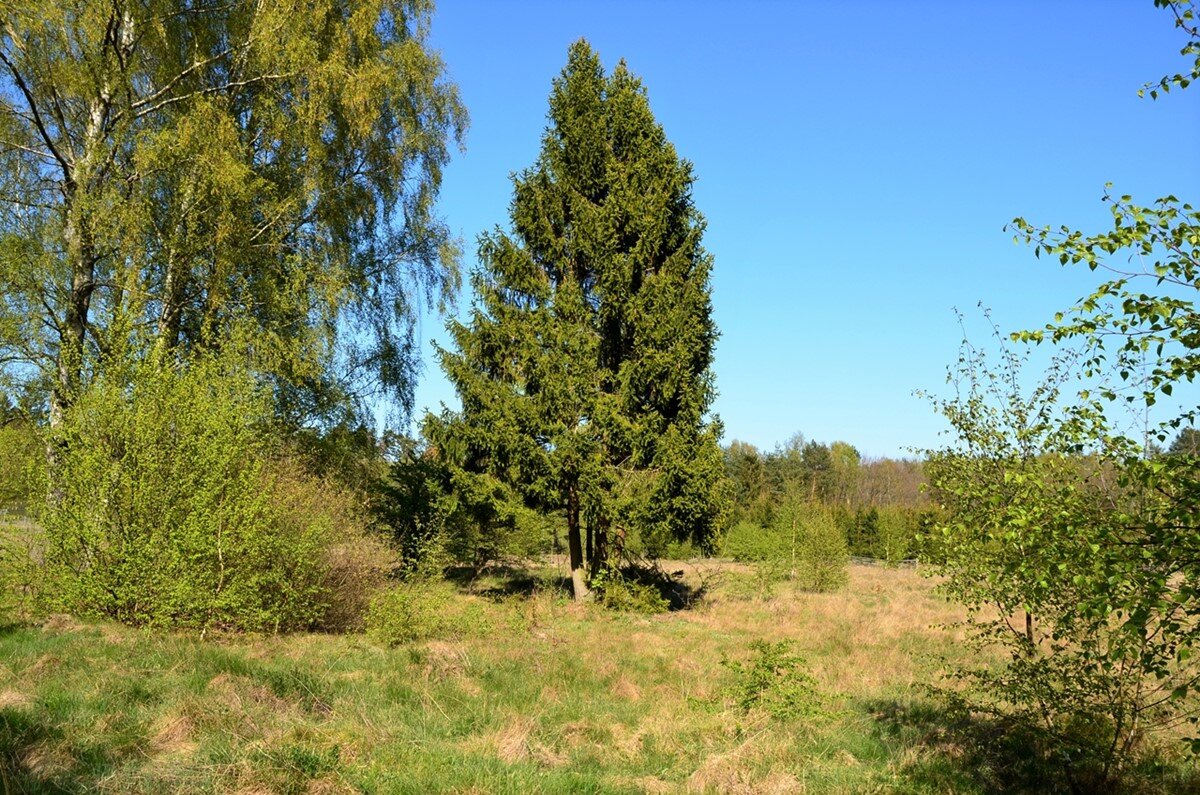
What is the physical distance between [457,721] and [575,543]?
1002 cm

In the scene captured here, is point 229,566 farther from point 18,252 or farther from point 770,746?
point 770,746

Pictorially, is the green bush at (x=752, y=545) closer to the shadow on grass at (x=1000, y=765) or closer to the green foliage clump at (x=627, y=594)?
the green foliage clump at (x=627, y=594)

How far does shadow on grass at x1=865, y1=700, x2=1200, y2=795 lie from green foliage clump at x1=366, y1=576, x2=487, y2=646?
6992 millimetres

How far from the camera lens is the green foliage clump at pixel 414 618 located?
1170cm

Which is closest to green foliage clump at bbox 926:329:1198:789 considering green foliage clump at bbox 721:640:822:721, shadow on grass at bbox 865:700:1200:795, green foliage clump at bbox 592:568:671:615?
shadow on grass at bbox 865:700:1200:795

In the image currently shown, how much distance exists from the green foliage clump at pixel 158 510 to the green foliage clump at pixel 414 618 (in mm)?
1544

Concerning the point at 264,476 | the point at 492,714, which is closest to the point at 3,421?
the point at 264,476

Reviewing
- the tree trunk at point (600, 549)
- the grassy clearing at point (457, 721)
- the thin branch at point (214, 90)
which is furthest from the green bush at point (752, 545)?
the thin branch at point (214, 90)

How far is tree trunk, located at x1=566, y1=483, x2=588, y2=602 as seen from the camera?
55.4ft

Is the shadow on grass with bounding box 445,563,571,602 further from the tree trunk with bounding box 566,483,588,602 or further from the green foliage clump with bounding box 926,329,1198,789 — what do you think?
the green foliage clump with bounding box 926,329,1198,789

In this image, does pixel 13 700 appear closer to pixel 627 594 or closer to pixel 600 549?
pixel 627 594

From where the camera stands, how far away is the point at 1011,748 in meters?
7.52

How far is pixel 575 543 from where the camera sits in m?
17.8

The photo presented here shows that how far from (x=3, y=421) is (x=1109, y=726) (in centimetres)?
1979
